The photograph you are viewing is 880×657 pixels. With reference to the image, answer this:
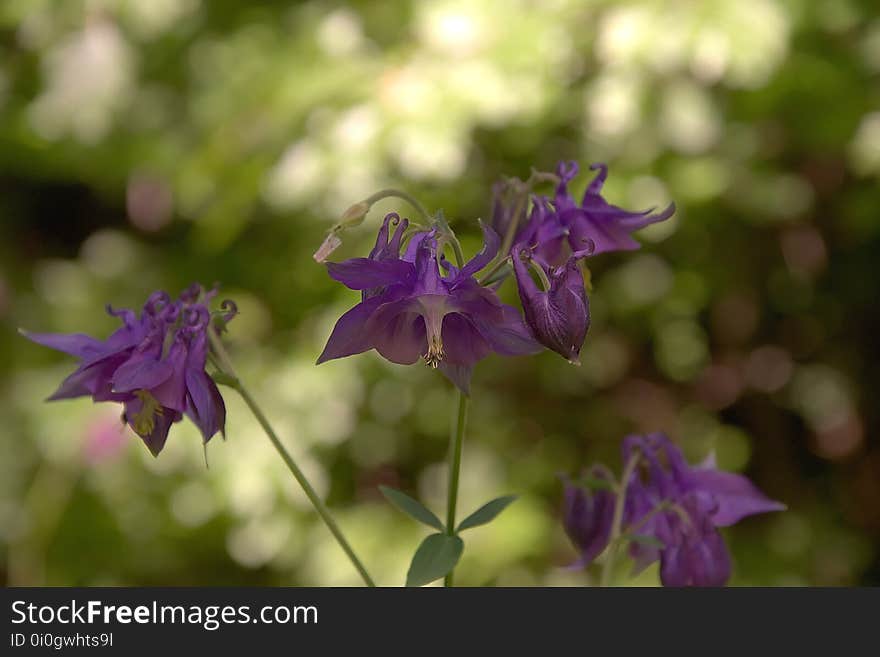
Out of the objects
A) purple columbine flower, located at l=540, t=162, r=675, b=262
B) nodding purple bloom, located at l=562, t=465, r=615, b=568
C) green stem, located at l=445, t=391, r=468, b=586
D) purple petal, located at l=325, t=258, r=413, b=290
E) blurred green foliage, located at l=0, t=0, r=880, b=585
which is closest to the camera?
purple petal, located at l=325, t=258, r=413, b=290

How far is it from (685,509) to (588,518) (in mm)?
114

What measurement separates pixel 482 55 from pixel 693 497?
1.39m

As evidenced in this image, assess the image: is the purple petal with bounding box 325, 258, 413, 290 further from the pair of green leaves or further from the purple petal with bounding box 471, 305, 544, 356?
the pair of green leaves

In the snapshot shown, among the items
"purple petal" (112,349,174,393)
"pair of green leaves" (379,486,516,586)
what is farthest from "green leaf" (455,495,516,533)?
"purple petal" (112,349,174,393)

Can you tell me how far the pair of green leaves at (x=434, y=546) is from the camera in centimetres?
98

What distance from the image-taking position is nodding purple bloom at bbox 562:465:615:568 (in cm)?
121

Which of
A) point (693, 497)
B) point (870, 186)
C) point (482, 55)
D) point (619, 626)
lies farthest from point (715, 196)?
point (619, 626)

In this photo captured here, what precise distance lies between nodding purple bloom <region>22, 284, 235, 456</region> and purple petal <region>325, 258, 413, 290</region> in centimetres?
19

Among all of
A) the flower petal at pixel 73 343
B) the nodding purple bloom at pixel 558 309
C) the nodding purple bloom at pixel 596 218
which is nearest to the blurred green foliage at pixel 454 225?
the nodding purple bloom at pixel 596 218

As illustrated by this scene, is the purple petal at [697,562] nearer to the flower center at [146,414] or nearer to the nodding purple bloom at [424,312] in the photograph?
the nodding purple bloom at [424,312]

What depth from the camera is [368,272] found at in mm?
922

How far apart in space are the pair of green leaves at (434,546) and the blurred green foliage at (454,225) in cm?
126

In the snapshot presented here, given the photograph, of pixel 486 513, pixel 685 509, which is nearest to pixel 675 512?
pixel 685 509

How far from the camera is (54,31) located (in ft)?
8.56
